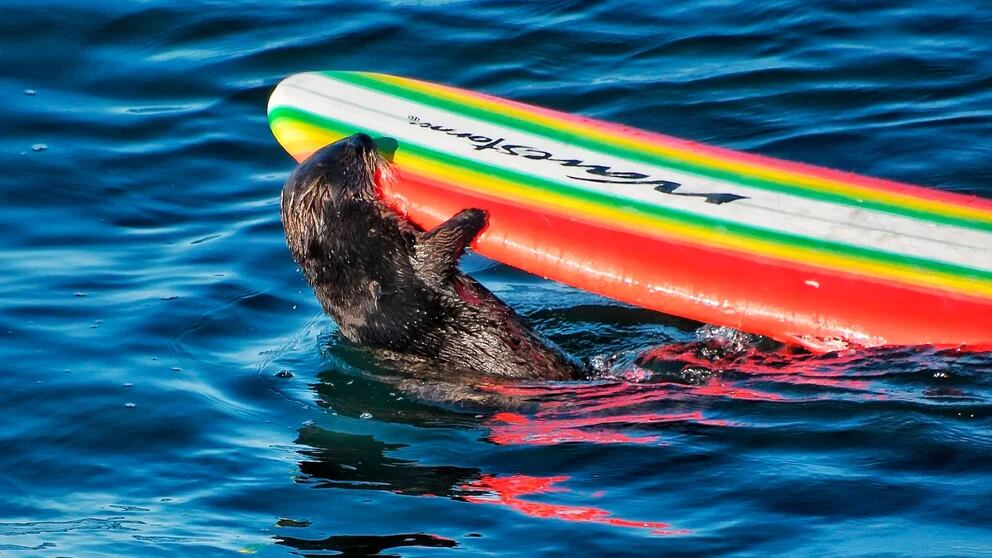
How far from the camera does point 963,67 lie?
10141mm

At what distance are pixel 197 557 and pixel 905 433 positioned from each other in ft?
9.32

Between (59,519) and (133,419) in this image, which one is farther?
(133,419)

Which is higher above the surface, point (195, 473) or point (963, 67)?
point (963, 67)

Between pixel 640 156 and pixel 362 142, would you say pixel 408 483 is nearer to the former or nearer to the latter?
pixel 362 142

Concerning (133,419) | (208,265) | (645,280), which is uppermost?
(208,265)

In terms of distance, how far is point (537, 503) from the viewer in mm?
5418

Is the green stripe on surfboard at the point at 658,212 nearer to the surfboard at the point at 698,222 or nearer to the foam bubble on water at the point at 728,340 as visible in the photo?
the surfboard at the point at 698,222

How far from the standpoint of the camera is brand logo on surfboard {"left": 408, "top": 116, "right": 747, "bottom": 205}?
268 inches

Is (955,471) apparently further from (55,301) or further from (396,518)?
(55,301)

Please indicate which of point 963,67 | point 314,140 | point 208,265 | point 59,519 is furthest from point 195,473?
point 963,67

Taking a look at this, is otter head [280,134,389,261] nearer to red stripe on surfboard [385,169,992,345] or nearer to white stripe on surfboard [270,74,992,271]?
red stripe on surfboard [385,169,992,345]

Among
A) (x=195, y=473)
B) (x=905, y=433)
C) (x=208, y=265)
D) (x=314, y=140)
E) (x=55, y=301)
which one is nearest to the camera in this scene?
(x=905, y=433)

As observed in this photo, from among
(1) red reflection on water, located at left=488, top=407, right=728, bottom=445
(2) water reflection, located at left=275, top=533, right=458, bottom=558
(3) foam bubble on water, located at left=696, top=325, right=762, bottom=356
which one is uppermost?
(3) foam bubble on water, located at left=696, top=325, right=762, bottom=356

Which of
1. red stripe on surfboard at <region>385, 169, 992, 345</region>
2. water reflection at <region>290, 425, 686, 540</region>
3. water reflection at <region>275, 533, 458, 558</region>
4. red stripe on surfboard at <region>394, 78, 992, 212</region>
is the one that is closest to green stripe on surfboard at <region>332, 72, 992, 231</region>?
red stripe on surfboard at <region>394, 78, 992, 212</region>
